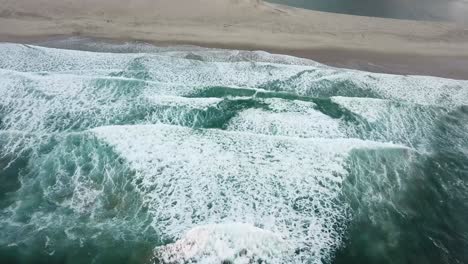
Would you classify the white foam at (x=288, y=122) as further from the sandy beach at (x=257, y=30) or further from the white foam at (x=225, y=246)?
the sandy beach at (x=257, y=30)

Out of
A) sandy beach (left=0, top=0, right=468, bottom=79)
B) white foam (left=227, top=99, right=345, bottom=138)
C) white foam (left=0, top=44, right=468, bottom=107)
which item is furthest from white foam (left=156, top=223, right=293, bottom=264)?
sandy beach (left=0, top=0, right=468, bottom=79)

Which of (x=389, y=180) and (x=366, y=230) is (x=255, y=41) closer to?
(x=389, y=180)

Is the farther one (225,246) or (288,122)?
(288,122)

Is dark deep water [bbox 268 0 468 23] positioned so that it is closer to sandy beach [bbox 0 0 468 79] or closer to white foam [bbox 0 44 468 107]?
sandy beach [bbox 0 0 468 79]

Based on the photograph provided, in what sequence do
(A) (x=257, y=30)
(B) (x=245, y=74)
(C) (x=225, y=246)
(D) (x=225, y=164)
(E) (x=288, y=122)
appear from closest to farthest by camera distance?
(C) (x=225, y=246)
(D) (x=225, y=164)
(E) (x=288, y=122)
(B) (x=245, y=74)
(A) (x=257, y=30)

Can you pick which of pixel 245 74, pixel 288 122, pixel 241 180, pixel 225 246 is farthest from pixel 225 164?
pixel 245 74

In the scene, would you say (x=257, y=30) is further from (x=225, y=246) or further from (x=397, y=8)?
(x=225, y=246)
